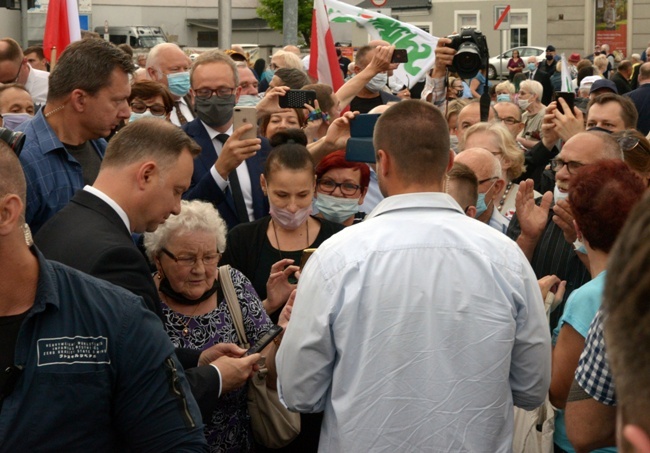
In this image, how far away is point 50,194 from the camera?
457 cm

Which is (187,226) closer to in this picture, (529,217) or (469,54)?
(529,217)

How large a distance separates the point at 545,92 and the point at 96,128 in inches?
680

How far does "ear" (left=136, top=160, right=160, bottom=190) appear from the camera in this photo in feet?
11.9

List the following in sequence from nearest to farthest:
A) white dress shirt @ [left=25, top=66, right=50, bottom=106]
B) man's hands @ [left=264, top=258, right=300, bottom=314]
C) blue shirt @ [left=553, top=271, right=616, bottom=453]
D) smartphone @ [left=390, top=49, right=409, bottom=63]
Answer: blue shirt @ [left=553, top=271, right=616, bottom=453]
man's hands @ [left=264, top=258, right=300, bottom=314]
smartphone @ [left=390, top=49, right=409, bottom=63]
white dress shirt @ [left=25, top=66, right=50, bottom=106]

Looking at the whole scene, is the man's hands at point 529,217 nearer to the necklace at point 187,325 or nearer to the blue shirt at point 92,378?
the necklace at point 187,325

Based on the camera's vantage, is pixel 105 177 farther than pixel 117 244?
Yes

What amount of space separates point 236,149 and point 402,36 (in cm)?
429

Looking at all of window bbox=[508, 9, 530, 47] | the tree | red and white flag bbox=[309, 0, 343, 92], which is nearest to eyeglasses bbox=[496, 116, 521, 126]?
red and white flag bbox=[309, 0, 343, 92]

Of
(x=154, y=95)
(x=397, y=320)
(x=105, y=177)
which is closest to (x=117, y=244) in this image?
(x=105, y=177)

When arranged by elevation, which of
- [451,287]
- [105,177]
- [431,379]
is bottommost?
[431,379]

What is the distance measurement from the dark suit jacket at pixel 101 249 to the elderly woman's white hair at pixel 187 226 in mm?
748

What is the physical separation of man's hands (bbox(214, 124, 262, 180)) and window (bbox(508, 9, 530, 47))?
138ft

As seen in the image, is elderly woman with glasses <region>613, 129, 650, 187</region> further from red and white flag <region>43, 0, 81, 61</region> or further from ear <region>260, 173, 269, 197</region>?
red and white flag <region>43, 0, 81, 61</region>

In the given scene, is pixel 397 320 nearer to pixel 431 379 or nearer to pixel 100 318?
pixel 431 379
